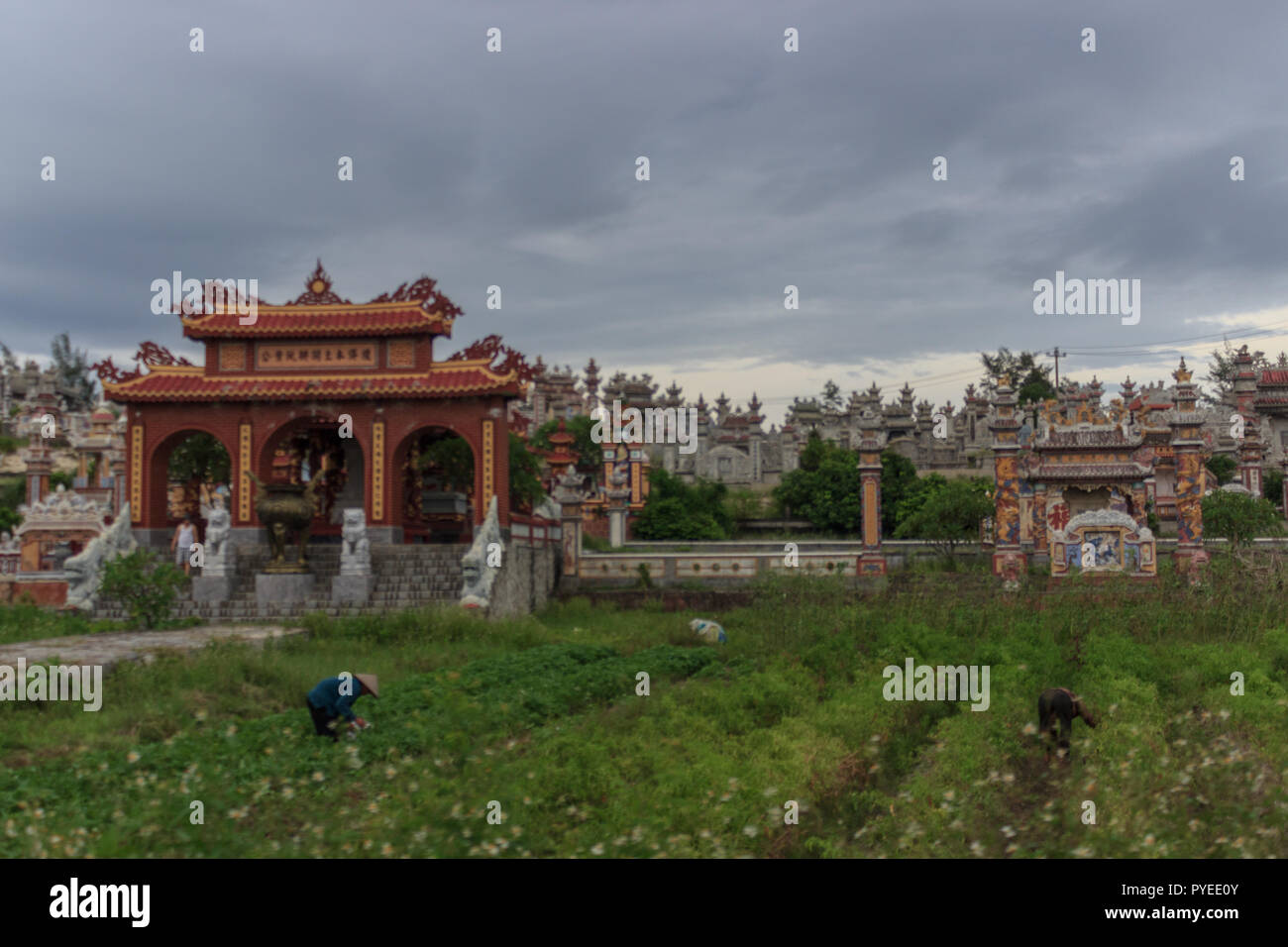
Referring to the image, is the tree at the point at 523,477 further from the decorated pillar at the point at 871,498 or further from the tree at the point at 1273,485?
the tree at the point at 1273,485

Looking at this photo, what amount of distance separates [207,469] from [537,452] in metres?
9.51

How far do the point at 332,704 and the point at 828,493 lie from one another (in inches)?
1058

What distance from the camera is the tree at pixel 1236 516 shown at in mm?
22500

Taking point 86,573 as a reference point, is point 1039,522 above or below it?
above

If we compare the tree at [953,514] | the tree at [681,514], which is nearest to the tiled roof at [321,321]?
the tree at [953,514]

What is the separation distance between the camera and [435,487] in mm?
25703

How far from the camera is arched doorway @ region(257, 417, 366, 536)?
22.6 m

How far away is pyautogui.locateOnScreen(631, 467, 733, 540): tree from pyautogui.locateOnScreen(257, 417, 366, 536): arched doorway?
11997 millimetres

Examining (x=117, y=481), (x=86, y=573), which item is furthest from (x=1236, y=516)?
(x=117, y=481)

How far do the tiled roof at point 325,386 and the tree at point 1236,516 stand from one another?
1624 cm
